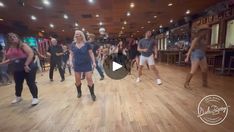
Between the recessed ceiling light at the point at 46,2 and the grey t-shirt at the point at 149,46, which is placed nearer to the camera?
the grey t-shirt at the point at 149,46

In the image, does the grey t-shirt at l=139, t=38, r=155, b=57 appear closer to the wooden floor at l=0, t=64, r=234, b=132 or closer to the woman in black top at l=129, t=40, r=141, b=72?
the wooden floor at l=0, t=64, r=234, b=132

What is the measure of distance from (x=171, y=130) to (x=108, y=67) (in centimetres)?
527

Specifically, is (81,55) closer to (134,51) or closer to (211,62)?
(134,51)

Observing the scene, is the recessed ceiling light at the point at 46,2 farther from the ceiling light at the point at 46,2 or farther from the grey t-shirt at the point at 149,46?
the grey t-shirt at the point at 149,46

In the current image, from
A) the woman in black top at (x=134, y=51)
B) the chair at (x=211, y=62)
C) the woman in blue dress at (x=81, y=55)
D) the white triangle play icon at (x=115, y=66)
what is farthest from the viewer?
the white triangle play icon at (x=115, y=66)

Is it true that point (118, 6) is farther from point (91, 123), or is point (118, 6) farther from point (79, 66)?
point (91, 123)

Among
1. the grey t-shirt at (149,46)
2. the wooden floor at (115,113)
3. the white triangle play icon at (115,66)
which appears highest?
the grey t-shirt at (149,46)

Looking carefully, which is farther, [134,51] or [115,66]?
[115,66]

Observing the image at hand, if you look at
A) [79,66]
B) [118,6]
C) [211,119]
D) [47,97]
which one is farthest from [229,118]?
[118,6]

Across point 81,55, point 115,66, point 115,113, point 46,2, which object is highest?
point 46,2
